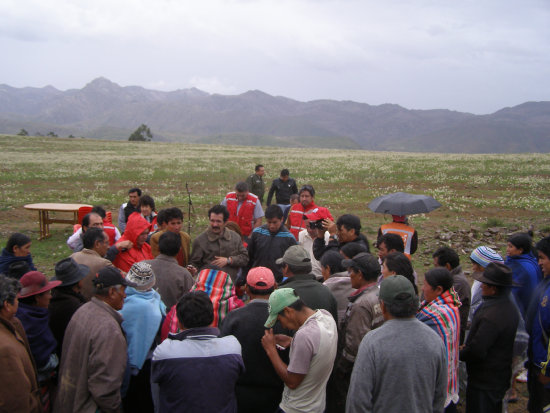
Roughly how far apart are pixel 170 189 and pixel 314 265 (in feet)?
61.9

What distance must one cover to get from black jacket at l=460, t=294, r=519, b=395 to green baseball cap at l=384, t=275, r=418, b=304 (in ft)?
4.87

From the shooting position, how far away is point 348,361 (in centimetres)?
402

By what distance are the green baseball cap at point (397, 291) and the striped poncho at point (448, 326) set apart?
0.94 m

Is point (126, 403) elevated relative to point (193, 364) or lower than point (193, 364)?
lower

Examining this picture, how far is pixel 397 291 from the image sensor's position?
3088 millimetres

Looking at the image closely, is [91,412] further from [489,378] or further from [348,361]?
[489,378]

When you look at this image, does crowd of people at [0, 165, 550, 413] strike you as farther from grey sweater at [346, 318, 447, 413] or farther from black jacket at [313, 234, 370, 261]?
black jacket at [313, 234, 370, 261]

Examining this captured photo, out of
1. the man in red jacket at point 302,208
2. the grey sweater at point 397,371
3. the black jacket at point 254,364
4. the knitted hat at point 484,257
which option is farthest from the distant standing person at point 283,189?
the grey sweater at point 397,371

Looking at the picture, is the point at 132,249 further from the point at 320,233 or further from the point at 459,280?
the point at 459,280

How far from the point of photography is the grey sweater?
2963 mm

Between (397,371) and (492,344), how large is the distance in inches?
66.7

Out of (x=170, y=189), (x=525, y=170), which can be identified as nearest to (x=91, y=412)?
(x=170, y=189)

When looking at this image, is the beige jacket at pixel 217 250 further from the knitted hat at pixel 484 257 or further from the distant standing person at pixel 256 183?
the distant standing person at pixel 256 183

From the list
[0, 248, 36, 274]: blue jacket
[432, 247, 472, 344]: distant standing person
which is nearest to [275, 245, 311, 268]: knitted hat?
[432, 247, 472, 344]: distant standing person
